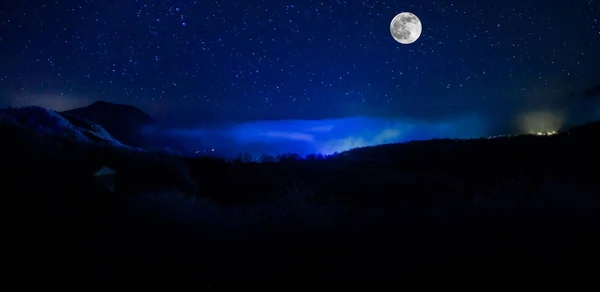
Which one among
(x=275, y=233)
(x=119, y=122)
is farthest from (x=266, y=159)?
(x=119, y=122)

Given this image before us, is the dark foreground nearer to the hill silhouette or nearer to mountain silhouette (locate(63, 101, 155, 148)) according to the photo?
the hill silhouette

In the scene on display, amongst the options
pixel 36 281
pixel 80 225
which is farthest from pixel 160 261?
pixel 80 225

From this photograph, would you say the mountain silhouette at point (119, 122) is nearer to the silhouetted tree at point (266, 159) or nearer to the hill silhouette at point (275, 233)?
the silhouetted tree at point (266, 159)

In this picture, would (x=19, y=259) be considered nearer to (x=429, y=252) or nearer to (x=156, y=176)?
→ (x=429, y=252)

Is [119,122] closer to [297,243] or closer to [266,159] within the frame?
[266,159]

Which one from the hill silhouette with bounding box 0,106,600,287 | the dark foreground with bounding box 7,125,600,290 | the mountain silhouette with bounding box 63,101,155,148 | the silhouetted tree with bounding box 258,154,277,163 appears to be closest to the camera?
the dark foreground with bounding box 7,125,600,290

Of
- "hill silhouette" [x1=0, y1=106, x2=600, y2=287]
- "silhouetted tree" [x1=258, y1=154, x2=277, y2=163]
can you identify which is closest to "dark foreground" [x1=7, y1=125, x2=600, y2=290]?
"hill silhouette" [x1=0, y1=106, x2=600, y2=287]

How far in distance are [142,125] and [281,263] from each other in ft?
682

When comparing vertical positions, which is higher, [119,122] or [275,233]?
[119,122]

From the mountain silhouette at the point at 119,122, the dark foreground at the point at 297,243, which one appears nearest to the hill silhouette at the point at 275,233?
the dark foreground at the point at 297,243

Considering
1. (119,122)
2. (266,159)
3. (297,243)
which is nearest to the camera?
(297,243)

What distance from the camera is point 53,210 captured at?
7055mm

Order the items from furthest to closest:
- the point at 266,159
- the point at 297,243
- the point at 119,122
Answer: the point at 119,122 < the point at 266,159 < the point at 297,243

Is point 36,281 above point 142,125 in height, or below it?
below
